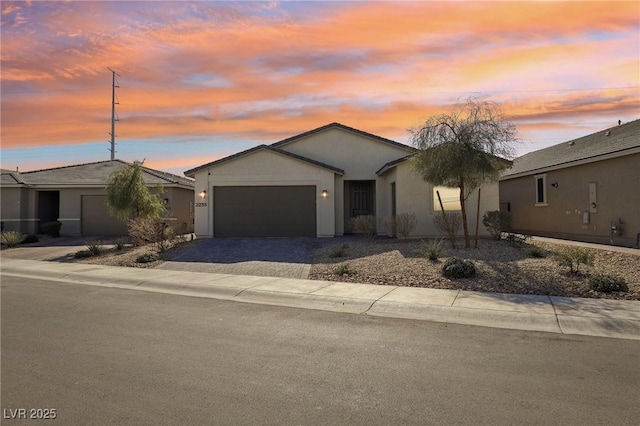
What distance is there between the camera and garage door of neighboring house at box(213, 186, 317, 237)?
70.7 ft

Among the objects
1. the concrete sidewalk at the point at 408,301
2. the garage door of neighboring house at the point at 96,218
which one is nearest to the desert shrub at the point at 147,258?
the concrete sidewalk at the point at 408,301

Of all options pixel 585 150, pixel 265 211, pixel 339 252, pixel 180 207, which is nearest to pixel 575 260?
pixel 339 252

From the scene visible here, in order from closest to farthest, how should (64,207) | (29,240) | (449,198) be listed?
(449,198), (29,240), (64,207)

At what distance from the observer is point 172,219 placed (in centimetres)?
2486

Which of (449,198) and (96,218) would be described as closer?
(449,198)

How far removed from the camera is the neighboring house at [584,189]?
15.4 m

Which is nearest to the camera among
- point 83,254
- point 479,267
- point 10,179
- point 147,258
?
point 479,267

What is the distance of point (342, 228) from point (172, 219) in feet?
30.1

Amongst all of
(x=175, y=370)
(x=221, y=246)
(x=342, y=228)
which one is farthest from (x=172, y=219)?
(x=175, y=370)

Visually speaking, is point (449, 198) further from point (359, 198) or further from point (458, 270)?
point (458, 270)

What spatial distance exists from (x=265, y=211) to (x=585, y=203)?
43.2 ft

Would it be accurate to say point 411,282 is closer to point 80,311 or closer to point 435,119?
point 435,119

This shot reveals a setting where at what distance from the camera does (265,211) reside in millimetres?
21578

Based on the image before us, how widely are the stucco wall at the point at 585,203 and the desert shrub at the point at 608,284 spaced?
6224 millimetres
